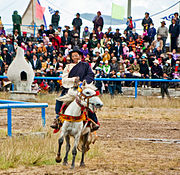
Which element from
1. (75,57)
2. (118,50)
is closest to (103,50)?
(118,50)

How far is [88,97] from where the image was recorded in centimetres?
784

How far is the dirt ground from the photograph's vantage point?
787 centimetres

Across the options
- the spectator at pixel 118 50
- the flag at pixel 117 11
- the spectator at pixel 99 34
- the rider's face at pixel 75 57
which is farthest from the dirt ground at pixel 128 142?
the flag at pixel 117 11

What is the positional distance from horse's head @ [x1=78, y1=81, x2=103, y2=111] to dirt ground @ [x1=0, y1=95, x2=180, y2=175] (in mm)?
1160

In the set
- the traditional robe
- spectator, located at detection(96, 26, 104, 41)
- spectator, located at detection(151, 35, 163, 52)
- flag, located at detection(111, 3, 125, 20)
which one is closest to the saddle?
the traditional robe

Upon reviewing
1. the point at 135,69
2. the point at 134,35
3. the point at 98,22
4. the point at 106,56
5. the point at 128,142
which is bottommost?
the point at 128,142

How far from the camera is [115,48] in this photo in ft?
81.0

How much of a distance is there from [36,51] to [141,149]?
15.1m

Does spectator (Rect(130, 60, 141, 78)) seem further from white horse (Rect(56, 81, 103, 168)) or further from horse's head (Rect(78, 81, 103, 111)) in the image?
horse's head (Rect(78, 81, 103, 111))

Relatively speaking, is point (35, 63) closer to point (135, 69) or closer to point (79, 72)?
point (135, 69)

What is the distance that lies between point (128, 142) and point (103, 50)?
13252 millimetres

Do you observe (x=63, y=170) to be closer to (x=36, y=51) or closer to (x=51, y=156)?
(x=51, y=156)

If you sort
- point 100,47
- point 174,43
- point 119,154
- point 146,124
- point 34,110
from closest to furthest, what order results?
point 119,154, point 146,124, point 34,110, point 100,47, point 174,43

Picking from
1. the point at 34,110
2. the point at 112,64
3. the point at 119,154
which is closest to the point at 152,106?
the point at 112,64
